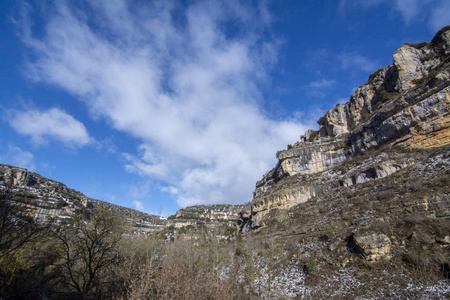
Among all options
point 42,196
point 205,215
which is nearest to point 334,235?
point 42,196

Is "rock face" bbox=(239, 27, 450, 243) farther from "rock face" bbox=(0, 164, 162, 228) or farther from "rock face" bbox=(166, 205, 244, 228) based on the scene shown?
"rock face" bbox=(166, 205, 244, 228)

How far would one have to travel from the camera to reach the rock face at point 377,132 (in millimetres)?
30861

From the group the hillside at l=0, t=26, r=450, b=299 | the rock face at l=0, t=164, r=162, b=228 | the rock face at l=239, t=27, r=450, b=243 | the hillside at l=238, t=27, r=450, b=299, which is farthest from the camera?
the rock face at l=0, t=164, r=162, b=228

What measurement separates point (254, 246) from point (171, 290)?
2830 cm

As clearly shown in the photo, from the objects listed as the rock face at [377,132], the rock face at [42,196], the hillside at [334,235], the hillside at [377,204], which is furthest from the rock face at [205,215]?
the hillside at [334,235]

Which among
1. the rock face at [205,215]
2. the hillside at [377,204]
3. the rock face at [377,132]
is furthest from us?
the rock face at [205,215]

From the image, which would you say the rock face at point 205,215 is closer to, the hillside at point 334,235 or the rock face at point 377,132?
the rock face at point 377,132

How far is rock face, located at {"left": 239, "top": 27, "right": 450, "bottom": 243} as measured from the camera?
30.9 metres

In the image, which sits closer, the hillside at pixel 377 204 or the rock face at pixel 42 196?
the hillside at pixel 377 204

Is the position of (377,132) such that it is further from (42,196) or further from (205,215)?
(42,196)

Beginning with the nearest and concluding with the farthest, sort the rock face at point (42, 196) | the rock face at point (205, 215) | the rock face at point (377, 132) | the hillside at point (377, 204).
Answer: the hillside at point (377, 204)
the rock face at point (377, 132)
the rock face at point (42, 196)
the rock face at point (205, 215)

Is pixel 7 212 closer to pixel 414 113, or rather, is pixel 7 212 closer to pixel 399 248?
pixel 399 248

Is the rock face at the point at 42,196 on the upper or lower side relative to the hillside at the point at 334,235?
upper

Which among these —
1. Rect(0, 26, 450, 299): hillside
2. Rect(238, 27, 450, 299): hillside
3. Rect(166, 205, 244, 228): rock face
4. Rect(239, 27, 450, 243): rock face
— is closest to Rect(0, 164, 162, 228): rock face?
Rect(166, 205, 244, 228): rock face
